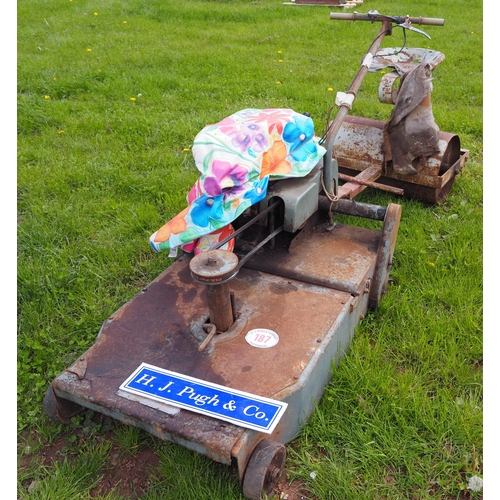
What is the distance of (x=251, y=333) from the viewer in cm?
217

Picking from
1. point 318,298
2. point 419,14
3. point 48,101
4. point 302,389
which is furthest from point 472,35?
point 302,389

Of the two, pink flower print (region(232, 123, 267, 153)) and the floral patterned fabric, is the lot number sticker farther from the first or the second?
pink flower print (region(232, 123, 267, 153))

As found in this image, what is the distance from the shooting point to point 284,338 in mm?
2152

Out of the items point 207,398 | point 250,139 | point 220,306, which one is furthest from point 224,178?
point 207,398

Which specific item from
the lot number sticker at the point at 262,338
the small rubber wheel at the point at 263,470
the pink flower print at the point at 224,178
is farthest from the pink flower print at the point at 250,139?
the small rubber wheel at the point at 263,470

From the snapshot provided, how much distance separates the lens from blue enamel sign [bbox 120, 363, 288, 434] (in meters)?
1.80

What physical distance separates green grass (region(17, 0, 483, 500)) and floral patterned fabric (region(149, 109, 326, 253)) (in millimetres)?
828

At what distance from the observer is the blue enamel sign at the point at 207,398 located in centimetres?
180

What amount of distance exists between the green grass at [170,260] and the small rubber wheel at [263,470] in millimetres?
134

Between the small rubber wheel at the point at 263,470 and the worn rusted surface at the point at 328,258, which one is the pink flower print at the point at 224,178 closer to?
the worn rusted surface at the point at 328,258

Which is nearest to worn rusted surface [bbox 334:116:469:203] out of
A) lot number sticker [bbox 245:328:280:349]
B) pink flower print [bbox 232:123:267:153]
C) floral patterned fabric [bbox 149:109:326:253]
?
floral patterned fabric [bbox 149:109:326:253]

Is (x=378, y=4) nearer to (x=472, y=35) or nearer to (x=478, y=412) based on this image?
(x=472, y=35)

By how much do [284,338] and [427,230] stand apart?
1.74 m

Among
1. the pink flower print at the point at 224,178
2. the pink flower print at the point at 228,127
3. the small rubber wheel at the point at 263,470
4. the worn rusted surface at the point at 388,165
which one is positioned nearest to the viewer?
the small rubber wheel at the point at 263,470
